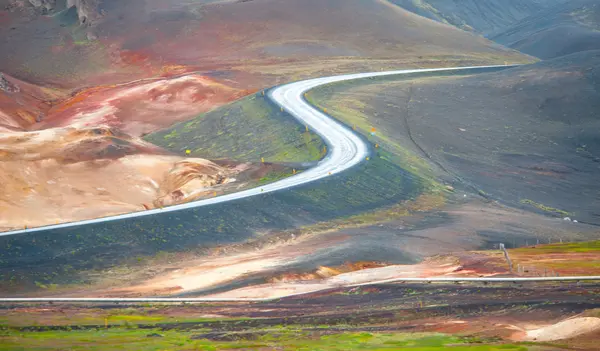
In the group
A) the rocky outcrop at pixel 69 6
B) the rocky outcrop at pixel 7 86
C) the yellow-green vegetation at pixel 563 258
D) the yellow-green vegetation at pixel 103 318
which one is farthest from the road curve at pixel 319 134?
the rocky outcrop at pixel 69 6

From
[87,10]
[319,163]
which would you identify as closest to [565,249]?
[319,163]

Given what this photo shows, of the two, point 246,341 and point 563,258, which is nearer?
point 246,341

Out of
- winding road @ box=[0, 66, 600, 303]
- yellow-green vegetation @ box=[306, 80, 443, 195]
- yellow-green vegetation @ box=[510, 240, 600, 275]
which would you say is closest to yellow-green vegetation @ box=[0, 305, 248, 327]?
winding road @ box=[0, 66, 600, 303]

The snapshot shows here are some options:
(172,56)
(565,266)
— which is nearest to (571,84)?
(172,56)

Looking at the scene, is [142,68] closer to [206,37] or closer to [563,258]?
[206,37]

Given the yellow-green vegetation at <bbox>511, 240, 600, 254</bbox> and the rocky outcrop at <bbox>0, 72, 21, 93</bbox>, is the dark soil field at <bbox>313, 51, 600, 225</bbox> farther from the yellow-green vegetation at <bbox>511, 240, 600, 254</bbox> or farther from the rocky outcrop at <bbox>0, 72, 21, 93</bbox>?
the rocky outcrop at <bbox>0, 72, 21, 93</bbox>
